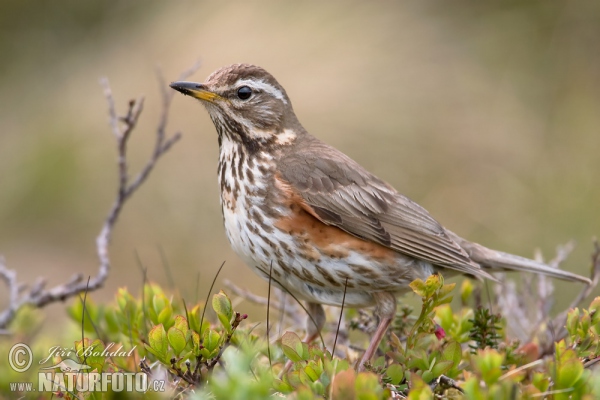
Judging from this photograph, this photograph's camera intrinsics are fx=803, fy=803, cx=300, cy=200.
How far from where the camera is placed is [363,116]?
1077 centimetres

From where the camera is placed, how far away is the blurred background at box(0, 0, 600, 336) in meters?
9.81

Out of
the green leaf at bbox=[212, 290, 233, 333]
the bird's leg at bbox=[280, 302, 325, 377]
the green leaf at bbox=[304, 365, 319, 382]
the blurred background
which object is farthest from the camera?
the blurred background

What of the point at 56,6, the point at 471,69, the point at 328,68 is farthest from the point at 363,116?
the point at 56,6

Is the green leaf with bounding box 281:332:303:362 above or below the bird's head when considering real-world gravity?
below

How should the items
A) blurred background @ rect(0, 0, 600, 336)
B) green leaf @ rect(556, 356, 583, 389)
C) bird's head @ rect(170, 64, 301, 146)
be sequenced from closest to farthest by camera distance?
green leaf @ rect(556, 356, 583, 389) < bird's head @ rect(170, 64, 301, 146) < blurred background @ rect(0, 0, 600, 336)

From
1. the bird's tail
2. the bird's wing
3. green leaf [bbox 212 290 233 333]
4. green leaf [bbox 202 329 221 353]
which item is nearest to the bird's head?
the bird's wing

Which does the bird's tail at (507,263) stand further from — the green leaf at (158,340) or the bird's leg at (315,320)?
the green leaf at (158,340)

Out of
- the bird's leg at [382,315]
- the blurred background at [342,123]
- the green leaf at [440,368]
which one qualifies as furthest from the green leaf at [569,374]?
the blurred background at [342,123]

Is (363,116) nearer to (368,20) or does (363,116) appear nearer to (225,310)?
(368,20)

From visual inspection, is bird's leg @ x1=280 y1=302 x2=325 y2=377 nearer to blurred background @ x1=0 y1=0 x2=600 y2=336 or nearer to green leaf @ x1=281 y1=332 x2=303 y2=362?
green leaf @ x1=281 y1=332 x2=303 y2=362

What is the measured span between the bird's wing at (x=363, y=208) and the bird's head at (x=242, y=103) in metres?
0.26

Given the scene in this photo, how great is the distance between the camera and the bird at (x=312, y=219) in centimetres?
443

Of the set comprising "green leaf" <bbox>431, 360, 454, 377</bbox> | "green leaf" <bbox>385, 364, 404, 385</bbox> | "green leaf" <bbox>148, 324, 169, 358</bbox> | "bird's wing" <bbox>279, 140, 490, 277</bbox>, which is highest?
"bird's wing" <bbox>279, 140, 490, 277</bbox>

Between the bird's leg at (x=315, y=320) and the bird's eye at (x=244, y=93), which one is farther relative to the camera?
the bird's eye at (x=244, y=93)
